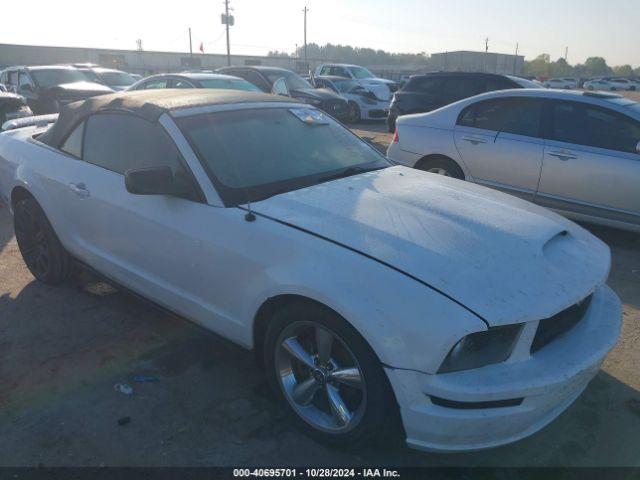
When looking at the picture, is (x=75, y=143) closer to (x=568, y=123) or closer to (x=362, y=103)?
(x=568, y=123)

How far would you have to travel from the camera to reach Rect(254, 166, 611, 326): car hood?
222 cm

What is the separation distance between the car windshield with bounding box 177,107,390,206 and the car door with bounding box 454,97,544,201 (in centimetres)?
251

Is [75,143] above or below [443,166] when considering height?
above

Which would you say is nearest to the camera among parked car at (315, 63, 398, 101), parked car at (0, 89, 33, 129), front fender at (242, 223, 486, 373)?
front fender at (242, 223, 486, 373)

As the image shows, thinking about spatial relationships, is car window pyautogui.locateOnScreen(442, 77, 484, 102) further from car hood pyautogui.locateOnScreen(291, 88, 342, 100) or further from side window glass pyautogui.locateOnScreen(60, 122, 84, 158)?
side window glass pyautogui.locateOnScreen(60, 122, 84, 158)

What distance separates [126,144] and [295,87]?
1008 centimetres

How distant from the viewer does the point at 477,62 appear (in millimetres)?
58594

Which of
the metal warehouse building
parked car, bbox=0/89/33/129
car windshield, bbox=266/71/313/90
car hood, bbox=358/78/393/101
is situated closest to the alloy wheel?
parked car, bbox=0/89/33/129

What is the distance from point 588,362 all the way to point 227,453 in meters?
1.74

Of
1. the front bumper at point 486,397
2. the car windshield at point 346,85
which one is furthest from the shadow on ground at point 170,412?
the car windshield at point 346,85

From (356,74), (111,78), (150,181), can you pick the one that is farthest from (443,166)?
(356,74)

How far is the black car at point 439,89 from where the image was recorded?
1027 centimetres

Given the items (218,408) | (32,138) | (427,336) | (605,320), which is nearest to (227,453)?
(218,408)

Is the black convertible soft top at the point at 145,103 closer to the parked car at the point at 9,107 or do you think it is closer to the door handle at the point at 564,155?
the door handle at the point at 564,155
